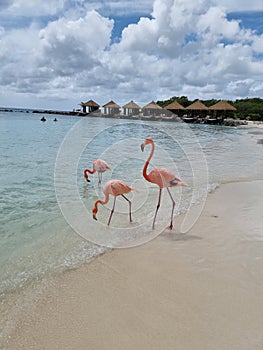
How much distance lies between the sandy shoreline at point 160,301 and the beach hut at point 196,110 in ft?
156

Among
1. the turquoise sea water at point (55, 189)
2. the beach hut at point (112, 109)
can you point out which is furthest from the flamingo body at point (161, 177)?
the beach hut at point (112, 109)

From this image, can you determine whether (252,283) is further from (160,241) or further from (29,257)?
(29,257)

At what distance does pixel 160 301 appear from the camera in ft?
9.28

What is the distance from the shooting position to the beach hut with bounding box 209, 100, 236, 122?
49500 millimetres

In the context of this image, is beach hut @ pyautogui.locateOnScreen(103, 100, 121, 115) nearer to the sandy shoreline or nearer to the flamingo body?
the flamingo body

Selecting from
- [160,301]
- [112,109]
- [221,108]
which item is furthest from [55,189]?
[221,108]

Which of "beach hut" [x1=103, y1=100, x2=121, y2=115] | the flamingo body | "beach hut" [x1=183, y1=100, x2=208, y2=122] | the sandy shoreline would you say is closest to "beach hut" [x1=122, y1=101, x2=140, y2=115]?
"beach hut" [x1=103, y1=100, x2=121, y2=115]

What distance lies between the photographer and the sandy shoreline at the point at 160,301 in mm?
2361

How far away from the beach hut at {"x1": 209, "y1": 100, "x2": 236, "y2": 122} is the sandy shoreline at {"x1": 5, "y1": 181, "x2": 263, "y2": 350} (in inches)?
1935

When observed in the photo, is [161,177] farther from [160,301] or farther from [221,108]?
[221,108]

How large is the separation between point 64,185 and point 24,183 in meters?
1.20

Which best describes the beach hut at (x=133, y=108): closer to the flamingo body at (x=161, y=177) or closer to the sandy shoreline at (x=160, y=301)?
the flamingo body at (x=161, y=177)

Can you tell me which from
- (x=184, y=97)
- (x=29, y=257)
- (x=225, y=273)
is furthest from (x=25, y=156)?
(x=184, y=97)

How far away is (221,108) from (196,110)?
5.18m
